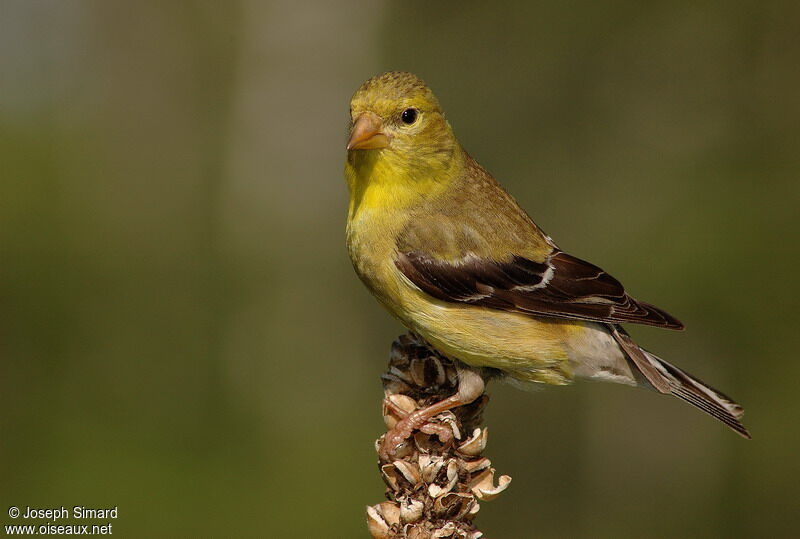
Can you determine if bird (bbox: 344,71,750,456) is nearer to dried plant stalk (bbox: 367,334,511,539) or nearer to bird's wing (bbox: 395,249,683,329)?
bird's wing (bbox: 395,249,683,329)

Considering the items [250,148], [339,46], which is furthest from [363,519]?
[339,46]

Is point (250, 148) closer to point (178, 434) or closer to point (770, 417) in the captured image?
point (178, 434)

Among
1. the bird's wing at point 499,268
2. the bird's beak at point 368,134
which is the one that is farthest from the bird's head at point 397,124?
the bird's wing at point 499,268

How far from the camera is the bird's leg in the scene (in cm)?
230

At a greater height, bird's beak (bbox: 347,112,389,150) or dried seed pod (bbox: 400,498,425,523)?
bird's beak (bbox: 347,112,389,150)

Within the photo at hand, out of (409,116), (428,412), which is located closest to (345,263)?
(409,116)

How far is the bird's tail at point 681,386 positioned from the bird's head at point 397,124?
112cm

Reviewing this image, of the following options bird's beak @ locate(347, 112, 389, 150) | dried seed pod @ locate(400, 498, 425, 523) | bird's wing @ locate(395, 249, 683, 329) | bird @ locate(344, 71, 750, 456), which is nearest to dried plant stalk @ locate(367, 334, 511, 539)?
dried seed pod @ locate(400, 498, 425, 523)

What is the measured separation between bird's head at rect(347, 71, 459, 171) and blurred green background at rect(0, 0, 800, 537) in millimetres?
2910

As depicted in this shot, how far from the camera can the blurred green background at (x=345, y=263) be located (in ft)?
18.6

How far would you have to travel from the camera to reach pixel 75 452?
553 centimetres

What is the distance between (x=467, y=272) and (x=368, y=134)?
0.67 metres

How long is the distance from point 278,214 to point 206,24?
3658 mm

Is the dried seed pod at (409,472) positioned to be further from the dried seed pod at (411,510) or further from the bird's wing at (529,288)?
the bird's wing at (529,288)
